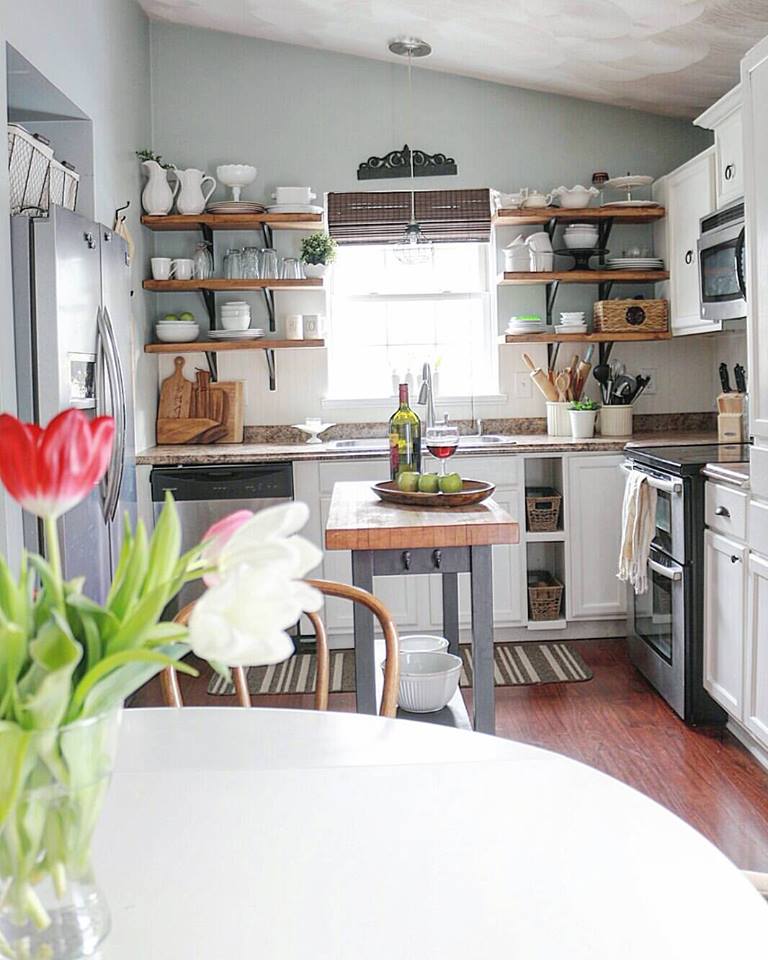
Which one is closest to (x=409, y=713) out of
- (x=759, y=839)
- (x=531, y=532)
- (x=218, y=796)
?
(x=759, y=839)

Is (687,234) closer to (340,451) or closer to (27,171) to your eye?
(340,451)

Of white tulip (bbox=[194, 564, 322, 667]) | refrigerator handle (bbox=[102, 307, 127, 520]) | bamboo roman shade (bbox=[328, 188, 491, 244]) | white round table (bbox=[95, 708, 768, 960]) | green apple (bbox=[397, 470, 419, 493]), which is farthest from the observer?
bamboo roman shade (bbox=[328, 188, 491, 244])

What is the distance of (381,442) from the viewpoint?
200 inches

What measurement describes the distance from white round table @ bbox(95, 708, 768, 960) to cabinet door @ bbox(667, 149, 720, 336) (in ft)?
11.7

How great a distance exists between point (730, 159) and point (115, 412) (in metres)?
2.45

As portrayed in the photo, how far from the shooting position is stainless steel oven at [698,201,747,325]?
11.8 feet

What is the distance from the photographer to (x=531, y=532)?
15.4 ft

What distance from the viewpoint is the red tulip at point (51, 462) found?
64 centimetres

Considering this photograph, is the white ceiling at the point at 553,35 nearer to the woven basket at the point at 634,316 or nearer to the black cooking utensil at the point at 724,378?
the woven basket at the point at 634,316

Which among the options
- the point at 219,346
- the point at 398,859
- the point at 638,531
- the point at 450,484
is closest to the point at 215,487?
the point at 219,346

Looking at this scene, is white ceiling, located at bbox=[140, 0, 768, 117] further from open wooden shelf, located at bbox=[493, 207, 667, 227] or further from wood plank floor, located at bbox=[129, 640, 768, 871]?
wood plank floor, located at bbox=[129, 640, 768, 871]

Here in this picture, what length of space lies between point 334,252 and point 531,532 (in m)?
1.61

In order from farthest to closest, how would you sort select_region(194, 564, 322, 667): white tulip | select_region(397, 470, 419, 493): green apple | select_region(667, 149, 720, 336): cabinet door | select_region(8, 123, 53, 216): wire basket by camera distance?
select_region(667, 149, 720, 336): cabinet door → select_region(8, 123, 53, 216): wire basket → select_region(397, 470, 419, 493): green apple → select_region(194, 564, 322, 667): white tulip

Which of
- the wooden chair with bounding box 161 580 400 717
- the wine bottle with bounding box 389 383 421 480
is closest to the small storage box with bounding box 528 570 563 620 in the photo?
the wine bottle with bounding box 389 383 421 480
